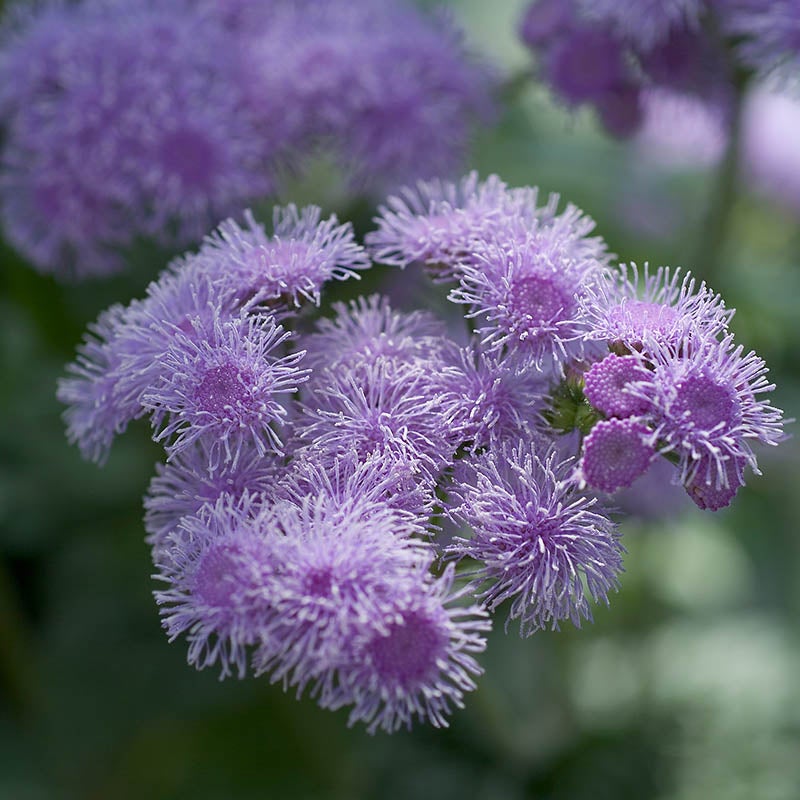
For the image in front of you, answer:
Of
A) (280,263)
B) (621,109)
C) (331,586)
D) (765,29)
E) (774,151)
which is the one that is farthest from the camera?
(774,151)

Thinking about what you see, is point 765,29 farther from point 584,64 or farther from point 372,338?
point 372,338

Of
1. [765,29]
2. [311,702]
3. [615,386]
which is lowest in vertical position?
[311,702]

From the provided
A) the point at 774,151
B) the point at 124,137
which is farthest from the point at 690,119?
the point at 124,137

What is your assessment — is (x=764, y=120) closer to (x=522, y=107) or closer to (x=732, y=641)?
(x=522, y=107)

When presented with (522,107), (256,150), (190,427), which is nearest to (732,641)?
(522,107)

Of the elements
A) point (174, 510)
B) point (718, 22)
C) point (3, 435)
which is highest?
point (718, 22)

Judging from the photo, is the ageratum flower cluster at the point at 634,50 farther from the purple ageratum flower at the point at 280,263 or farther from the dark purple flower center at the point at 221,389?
the dark purple flower center at the point at 221,389

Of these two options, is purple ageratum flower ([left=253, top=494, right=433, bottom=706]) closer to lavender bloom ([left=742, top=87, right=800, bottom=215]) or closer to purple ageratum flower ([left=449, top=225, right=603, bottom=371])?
purple ageratum flower ([left=449, top=225, right=603, bottom=371])
